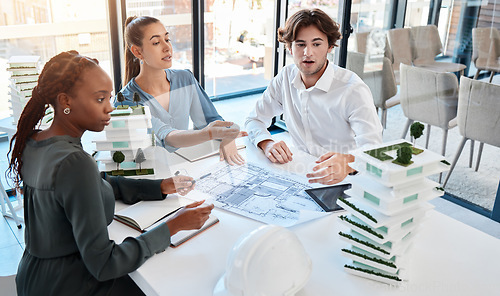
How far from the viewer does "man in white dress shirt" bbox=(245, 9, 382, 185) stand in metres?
1.74

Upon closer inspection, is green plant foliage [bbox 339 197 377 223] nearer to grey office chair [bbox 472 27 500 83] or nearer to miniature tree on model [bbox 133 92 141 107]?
miniature tree on model [bbox 133 92 141 107]

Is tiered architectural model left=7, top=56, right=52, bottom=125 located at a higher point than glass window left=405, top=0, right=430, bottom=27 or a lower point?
lower

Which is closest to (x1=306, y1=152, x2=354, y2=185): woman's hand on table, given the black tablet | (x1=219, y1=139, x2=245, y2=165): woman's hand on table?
the black tablet

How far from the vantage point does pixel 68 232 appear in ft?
3.29

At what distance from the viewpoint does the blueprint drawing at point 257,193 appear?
1.22 metres

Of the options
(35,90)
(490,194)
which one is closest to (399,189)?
(35,90)

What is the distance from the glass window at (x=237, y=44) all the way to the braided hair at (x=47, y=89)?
2.21 meters

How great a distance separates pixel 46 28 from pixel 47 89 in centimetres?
192

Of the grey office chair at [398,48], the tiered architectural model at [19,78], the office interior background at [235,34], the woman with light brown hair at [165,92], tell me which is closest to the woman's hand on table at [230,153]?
the woman with light brown hair at [165,92]

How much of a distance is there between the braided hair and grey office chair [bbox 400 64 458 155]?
7.33ft

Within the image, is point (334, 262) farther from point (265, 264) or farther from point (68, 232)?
point (68, 232)

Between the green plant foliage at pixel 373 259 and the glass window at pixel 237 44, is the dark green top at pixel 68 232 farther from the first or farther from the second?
the glass window at pixel 237 44

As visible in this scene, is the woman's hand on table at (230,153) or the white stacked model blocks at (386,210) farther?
the woman's hand on table at (230,153)


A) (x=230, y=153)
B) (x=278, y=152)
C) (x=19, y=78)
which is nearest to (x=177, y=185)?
(x=230, y=153)
